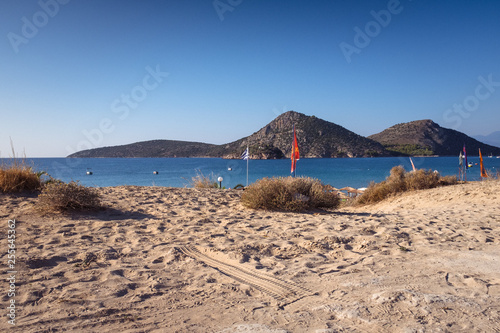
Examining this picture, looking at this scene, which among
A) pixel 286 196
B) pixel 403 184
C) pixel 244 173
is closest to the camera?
pixel 286 196

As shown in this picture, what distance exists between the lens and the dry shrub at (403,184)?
1401cm

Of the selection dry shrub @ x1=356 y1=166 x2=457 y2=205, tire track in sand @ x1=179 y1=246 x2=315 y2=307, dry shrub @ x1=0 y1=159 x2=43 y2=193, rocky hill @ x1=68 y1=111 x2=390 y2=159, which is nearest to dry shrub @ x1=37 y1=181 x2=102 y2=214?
dry shrub @ x1=0 y1=159 x2=43 y2=193

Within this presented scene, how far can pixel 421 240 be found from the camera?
533 centimetres

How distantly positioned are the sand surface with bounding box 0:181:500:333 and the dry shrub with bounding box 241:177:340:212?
3.23 feet

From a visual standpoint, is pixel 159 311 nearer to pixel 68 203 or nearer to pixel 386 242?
pixel 386 242

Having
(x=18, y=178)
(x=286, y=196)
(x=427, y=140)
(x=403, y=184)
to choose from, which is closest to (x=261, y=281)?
(x=286, y=196)

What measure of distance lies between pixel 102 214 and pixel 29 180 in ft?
11.9

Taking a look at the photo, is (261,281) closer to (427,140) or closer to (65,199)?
(65,199)

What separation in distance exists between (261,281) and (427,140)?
320 feet

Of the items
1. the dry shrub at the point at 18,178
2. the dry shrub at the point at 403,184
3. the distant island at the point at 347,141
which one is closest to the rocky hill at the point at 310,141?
the distant island at the point at 347,141

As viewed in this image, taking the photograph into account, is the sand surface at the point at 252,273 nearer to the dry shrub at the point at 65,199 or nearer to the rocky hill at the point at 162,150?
the dry shrub at the point at 65,199

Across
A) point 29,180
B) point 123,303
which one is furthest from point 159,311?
point 29,180

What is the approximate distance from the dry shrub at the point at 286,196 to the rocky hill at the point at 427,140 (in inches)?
3481

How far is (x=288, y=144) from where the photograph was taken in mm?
93938
